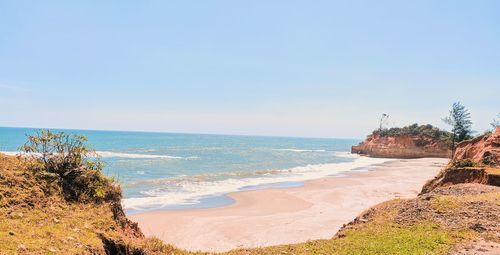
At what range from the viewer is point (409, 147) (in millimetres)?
87750

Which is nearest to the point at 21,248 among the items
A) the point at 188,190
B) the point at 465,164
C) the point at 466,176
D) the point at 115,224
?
the point at 115,224

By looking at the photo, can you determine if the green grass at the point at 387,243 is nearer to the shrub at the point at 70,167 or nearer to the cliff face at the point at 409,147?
the shrub at the point at 70,167

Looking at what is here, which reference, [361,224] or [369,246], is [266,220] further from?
[369,246]

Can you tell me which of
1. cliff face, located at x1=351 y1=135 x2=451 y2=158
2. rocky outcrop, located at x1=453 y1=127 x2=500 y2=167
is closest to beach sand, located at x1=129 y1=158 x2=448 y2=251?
rocky outcrop, located at x1=453 y1=127 x2=500 y2=167

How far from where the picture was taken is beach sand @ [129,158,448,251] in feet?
57.2

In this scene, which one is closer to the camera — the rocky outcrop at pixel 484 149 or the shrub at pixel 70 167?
the shrub at pixel 70 167

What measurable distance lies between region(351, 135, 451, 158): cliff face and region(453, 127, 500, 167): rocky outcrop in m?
58.9

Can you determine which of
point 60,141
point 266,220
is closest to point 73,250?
point 60,141

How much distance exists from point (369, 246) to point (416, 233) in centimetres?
219

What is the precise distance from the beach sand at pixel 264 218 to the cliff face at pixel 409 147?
193 ft

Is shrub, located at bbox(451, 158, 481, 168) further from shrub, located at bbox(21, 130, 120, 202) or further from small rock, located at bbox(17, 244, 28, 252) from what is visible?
small rock, located at bbox(17, 244, 28, 252)

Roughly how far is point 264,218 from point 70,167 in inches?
553

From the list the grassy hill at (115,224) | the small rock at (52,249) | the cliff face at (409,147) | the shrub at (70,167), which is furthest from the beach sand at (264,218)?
the cliff face at (409,147)

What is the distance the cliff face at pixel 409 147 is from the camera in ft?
277
